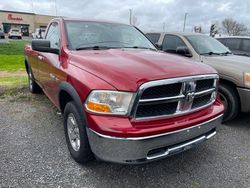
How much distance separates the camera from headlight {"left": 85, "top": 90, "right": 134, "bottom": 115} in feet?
7.70

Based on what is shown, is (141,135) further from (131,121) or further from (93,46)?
(93,46)

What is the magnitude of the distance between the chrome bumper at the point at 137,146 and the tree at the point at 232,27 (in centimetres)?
5687

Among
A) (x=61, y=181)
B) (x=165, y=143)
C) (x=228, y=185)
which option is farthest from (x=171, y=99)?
(x=61, y=181)

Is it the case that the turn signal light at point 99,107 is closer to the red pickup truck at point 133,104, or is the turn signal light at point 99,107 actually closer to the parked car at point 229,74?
the red pickup truck at point 133,104

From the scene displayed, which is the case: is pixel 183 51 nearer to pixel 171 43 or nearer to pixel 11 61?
pixel 171 43

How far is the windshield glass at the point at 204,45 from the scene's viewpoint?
5335 millimetres

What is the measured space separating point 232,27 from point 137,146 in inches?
2392

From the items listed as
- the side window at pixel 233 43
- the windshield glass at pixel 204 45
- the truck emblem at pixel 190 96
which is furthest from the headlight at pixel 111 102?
the side window at pixel 233 43

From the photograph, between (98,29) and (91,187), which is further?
(98,29)

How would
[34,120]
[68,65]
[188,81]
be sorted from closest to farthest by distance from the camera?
1. [188,81]
2. [68,65]
3. [34,120]

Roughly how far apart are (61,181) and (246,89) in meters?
3.26

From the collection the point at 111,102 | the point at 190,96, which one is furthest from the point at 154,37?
the point at 111,102

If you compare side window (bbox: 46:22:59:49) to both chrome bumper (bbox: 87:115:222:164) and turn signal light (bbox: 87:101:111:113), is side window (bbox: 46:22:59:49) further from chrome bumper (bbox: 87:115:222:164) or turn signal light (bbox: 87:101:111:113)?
chrome bumper (bbox: 87:115:222:164)

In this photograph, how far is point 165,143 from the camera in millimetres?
2461
